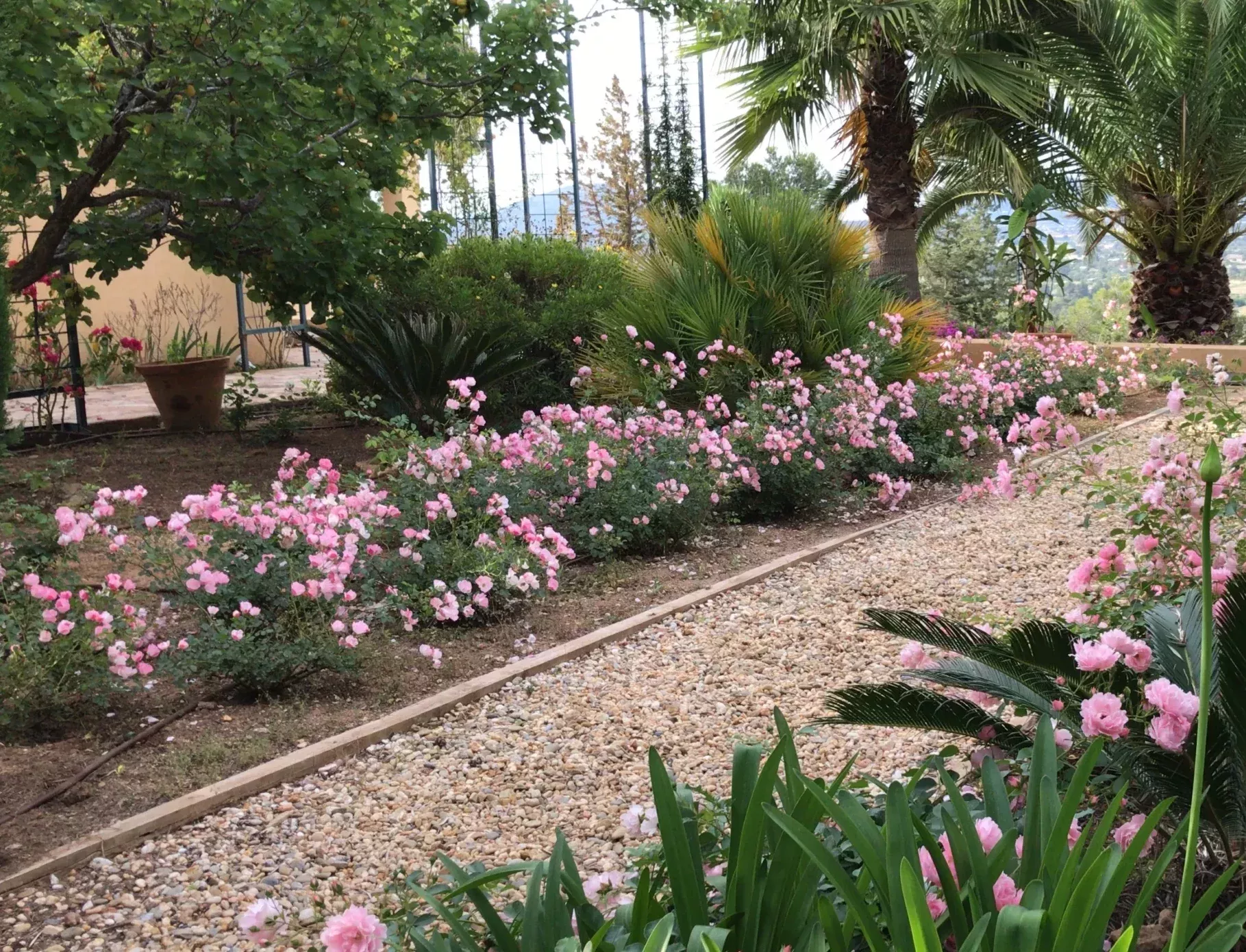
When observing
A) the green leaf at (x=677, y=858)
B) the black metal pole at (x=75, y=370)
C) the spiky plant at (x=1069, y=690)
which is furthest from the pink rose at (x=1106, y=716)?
the black metal pole at (x=75, y=370)

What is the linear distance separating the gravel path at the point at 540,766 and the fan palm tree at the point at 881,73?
618cm

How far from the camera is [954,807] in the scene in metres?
1.50

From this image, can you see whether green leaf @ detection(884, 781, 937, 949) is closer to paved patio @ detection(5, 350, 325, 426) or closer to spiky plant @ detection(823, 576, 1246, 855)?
spiky plant @ detection(823, 576, 1246, 855)

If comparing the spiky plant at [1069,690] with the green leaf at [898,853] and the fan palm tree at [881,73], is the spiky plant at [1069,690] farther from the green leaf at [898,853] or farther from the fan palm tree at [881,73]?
the fan palm tree at [881,73]

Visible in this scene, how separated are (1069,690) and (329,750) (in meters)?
1.92

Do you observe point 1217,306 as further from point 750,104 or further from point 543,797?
point 543,797

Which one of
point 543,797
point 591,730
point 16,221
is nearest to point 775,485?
point 591,730

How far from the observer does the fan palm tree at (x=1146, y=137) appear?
34.3 feet

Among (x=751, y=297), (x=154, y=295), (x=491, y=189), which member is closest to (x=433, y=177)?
(x=491, y=189)

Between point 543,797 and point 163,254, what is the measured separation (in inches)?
483

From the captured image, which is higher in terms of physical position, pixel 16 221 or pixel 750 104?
pixel 750 104

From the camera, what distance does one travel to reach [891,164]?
11070 mm

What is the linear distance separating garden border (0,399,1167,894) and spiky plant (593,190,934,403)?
109 inches

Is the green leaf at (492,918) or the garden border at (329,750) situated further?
the garden border at (329,750)
